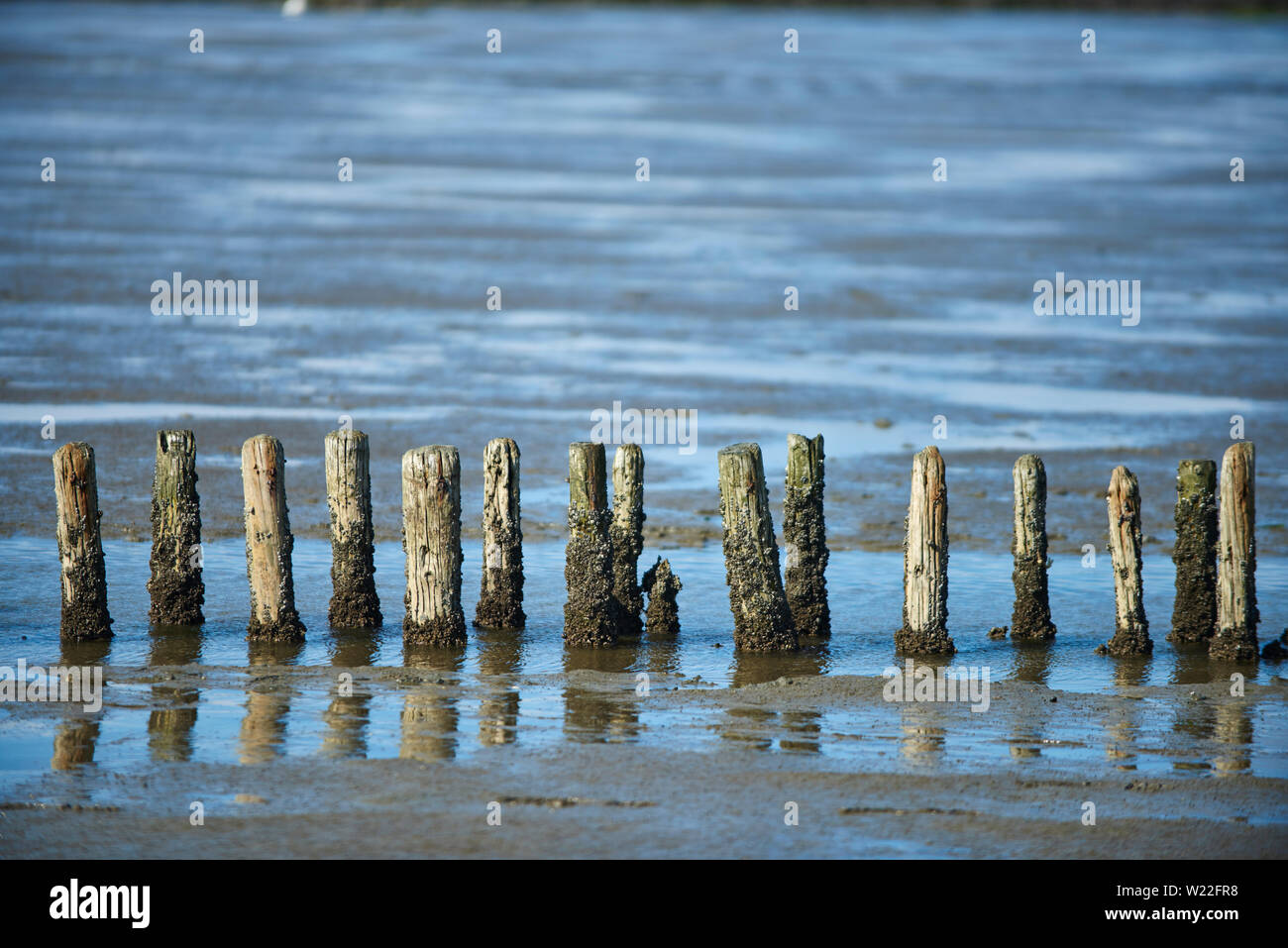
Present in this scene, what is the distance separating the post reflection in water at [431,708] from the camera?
32.3ft

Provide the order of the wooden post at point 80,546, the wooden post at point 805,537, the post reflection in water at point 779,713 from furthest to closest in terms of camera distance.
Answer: the wooden post at point 805,537, the wooden post at point 80,546, the post reflection in water at point 779,713

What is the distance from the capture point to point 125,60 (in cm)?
5428

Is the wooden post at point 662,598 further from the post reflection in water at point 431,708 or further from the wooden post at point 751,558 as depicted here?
the post reflection in water at point 431,708

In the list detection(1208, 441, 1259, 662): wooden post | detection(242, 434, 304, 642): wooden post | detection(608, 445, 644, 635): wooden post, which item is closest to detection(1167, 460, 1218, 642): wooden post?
detection(1208, 441, 1259, 662): wooden post

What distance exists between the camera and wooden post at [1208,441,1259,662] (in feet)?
37.5

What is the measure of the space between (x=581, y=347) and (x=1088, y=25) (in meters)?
65.1

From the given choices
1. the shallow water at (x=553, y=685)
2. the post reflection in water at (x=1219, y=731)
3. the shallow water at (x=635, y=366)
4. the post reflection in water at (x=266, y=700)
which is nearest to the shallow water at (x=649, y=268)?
the shallow water at (x=635, y=366)

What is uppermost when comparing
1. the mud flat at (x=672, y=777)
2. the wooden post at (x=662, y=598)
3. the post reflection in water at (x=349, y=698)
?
the wooden post at (x=662, y=598)

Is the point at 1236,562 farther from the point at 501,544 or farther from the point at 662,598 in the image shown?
the point at 501,544

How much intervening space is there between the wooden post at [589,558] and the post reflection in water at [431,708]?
2.79 ft

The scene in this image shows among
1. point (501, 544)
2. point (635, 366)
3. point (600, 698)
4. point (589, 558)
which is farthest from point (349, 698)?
point (635, 366)

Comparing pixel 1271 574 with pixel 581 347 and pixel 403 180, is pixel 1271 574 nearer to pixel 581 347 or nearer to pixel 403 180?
pixel 581 347

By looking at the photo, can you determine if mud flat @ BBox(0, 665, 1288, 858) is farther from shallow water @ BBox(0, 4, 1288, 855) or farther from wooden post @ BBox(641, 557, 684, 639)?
wooden post @ BBox(641, 557, 684, 639)
